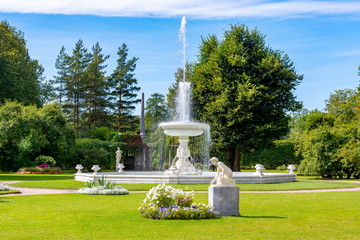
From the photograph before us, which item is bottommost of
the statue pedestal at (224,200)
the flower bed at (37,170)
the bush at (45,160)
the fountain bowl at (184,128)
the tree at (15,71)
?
the flower bed at (37,170)

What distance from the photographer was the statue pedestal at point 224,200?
38.5 ft

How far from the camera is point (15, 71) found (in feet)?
164

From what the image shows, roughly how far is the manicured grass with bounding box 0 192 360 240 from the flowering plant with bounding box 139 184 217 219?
0.33m

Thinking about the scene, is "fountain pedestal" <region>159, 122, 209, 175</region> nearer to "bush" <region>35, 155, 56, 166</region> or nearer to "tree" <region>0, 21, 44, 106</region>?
"bush" <region>35, 155, 56, 166</region>

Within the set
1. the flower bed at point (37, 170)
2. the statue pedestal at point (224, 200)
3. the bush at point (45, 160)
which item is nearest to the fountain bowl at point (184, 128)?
the statue pedestal at point (224, 200)

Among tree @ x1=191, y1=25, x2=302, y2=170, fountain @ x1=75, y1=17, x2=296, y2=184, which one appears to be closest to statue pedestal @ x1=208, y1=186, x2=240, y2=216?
fountain @ x1=75, y1=17, x2=296, y2=184

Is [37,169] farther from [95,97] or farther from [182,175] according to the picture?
[95,97]

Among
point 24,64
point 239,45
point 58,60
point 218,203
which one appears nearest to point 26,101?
point 24,64

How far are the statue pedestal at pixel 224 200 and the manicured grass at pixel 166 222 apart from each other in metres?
0.37

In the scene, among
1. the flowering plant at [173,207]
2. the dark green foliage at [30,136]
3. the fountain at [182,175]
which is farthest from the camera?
the dark green foliage at [30,136]

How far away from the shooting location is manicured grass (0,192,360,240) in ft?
30.1

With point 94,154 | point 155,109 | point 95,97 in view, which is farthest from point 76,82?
point 94,154

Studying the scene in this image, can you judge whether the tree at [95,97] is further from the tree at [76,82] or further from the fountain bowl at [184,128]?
the fountain bowl at [184,128]

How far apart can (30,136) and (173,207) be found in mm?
30218
